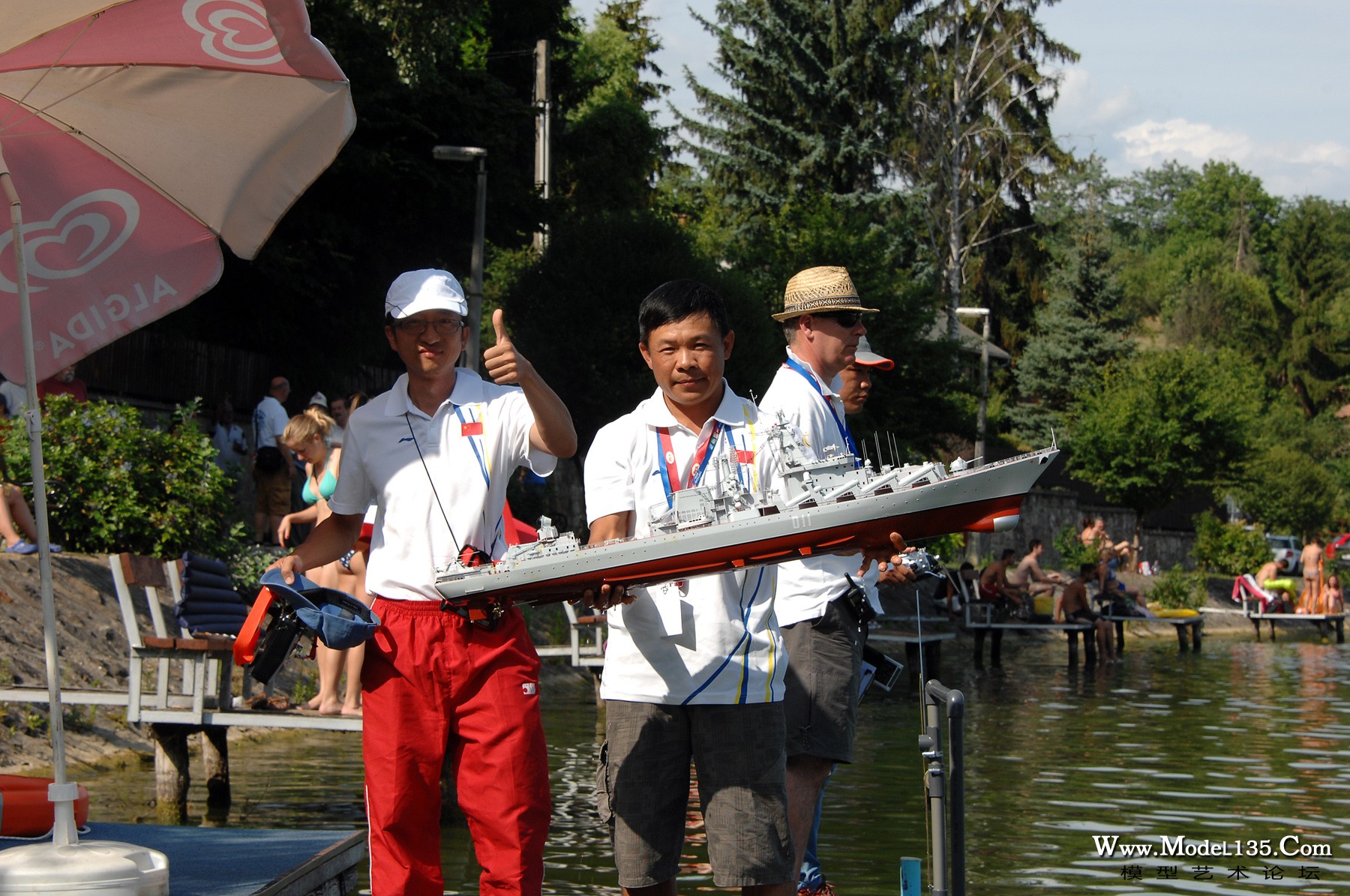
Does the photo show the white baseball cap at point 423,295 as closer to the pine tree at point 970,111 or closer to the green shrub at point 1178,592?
the green shrub at point 1178,592

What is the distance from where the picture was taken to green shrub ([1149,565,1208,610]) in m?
37.4

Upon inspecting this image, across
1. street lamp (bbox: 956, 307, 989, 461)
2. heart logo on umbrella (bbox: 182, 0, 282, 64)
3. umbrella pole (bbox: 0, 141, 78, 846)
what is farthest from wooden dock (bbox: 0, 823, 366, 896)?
street lamp (bbox: 956, 307, 989, 461)

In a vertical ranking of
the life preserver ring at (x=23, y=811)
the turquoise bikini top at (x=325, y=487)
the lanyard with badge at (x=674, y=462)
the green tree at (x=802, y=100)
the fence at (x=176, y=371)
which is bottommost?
the life preserver ring at (x=23, y=811)

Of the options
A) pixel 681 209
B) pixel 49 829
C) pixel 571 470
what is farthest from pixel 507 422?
pixel 681 209

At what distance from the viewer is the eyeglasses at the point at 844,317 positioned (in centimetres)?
628

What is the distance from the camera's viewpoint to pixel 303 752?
12172mm

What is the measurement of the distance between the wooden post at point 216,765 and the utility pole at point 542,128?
22.9 metres

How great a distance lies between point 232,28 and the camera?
5352 millimetres

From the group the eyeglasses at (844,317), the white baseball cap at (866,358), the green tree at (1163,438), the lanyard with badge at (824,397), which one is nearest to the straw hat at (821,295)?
the eyeglasses at (844,317)

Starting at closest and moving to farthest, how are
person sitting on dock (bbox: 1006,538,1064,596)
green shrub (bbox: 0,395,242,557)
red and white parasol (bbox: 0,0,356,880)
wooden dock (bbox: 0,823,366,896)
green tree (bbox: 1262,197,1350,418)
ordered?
red and white parasol (bbox: 0,0,356,880), wooden dock (bbox: 0,823,366,896), green shrub (bbox: 0,395,242,557), person sitting on dock (bbox: 1006,538,1064,596), green tree (bbox: 1262,197,1350,418)

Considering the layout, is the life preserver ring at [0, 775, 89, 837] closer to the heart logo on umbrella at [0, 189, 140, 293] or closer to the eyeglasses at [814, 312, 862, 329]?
the heart logo on umbrella at [0, 189, 140, 293]

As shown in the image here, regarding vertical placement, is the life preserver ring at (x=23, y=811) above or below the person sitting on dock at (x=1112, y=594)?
below

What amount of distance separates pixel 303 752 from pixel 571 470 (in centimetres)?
2261

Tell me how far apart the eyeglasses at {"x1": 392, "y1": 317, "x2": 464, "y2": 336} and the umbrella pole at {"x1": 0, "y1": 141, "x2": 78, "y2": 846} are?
45.3 inches
